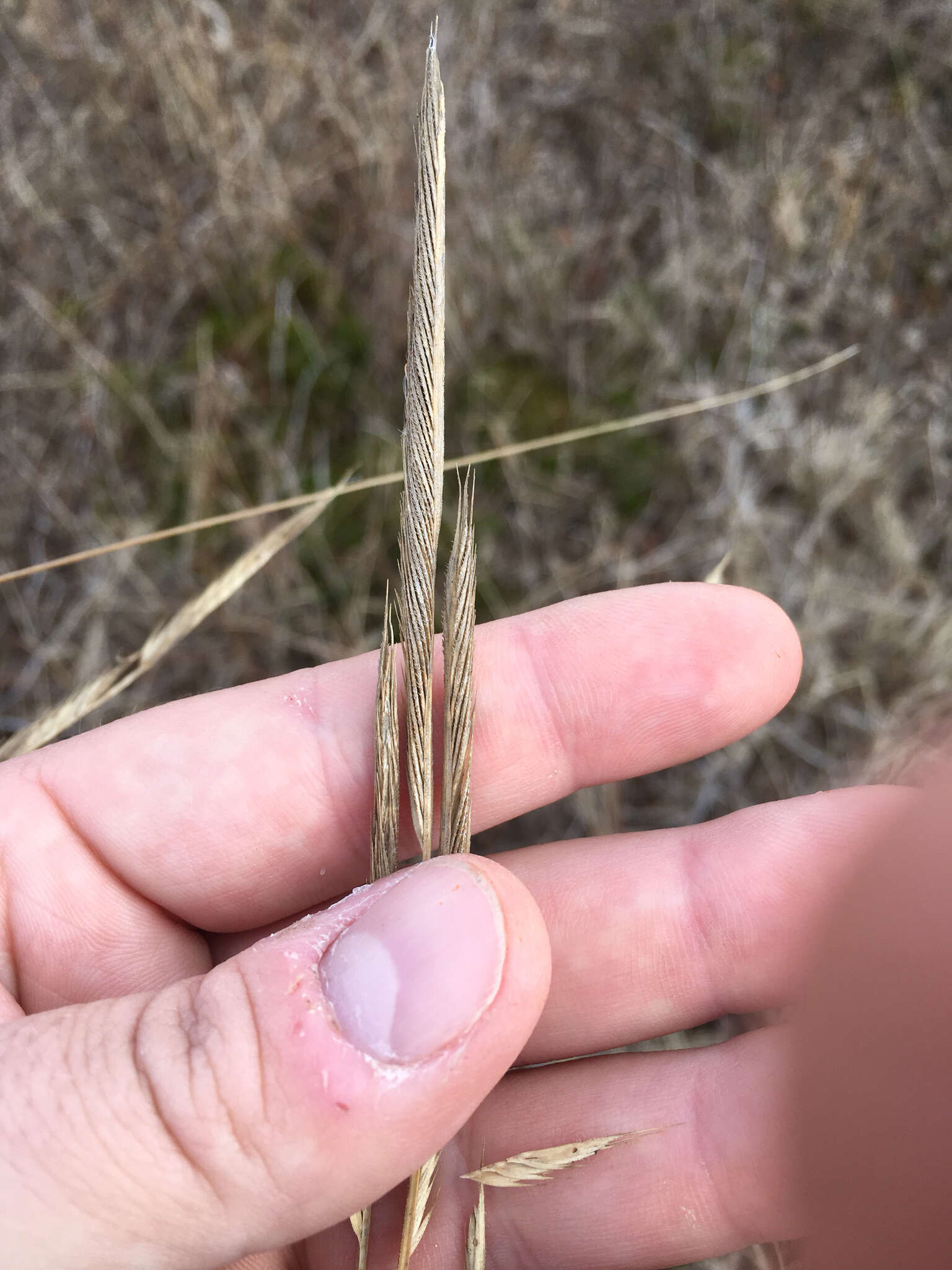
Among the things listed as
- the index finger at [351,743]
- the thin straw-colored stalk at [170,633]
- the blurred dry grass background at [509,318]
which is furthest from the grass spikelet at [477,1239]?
the thin straw-colored stalk at [170,633]

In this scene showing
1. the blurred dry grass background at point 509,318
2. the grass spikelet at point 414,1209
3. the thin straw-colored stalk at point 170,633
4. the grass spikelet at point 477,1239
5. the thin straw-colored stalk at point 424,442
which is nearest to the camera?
the thin straw-colored stalk at point 424,442

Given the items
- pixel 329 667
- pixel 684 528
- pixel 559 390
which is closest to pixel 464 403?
pixel 559 390

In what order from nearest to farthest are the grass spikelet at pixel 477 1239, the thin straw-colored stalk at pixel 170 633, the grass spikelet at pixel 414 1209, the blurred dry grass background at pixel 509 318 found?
the grass spikelet at pixel 414 1209
the grass spikelet at pixel 477 1239
the thin straw-colored stalk at pixel 170 633
the blurred dry grass background at pixel 509 318

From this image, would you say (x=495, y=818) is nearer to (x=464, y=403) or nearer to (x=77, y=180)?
(x=464, y=403)

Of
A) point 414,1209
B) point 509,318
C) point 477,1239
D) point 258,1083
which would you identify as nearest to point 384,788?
point 258,1083

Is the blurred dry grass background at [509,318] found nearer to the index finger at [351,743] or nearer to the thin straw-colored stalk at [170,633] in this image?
the index finger at [351,743]

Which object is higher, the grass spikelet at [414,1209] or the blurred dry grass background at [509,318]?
the blurred dry grass background at [509,318]
